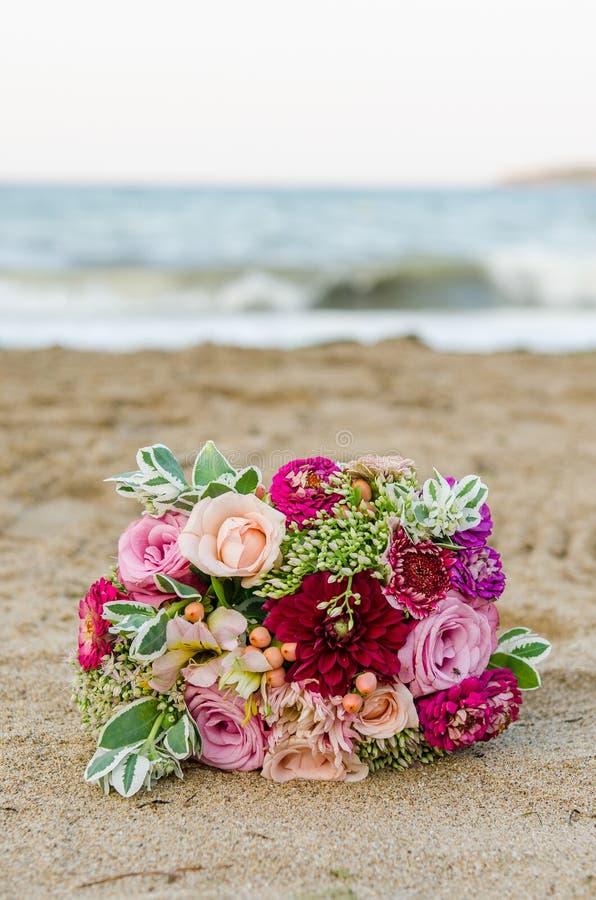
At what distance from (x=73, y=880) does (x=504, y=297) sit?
1330 centimetres

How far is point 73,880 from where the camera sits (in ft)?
4.85

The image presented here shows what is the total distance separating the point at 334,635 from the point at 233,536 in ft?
0.91

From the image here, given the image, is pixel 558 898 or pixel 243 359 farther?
pixel 243 359

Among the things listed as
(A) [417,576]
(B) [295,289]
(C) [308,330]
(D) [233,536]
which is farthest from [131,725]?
(B) [295,289]

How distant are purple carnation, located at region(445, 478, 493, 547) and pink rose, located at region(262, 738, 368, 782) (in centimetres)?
49

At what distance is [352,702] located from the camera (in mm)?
1707

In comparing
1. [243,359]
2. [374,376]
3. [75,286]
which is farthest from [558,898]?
[75,286]

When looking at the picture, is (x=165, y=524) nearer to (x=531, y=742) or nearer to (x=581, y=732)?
(x=531, y=742)

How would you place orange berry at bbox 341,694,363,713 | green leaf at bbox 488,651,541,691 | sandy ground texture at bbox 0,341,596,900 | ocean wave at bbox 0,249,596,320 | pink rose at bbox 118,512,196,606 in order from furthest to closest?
1. ocean wave at bbox 0,249,596,320
2. green leaf at bbox 488,651,541,691
3. pink rose at bbox 118,512,196,606
4. orange berry at bbox 341,694,363,713
5. sandy ground texture at bbox 0,341,596,900

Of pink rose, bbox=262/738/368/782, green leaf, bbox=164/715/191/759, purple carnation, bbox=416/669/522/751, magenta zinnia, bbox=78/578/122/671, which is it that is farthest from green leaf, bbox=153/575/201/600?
purple carnation, bbox=416/669/522/751

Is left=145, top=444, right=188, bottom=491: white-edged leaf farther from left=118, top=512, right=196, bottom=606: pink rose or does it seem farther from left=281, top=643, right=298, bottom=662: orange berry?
left=281, top=643, right=298, bottom=662: orange berry

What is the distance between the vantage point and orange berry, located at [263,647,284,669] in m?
1.73

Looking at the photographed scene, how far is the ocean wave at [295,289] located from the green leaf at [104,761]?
1012cm

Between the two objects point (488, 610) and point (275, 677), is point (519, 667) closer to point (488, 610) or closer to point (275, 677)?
point (488, 610)
